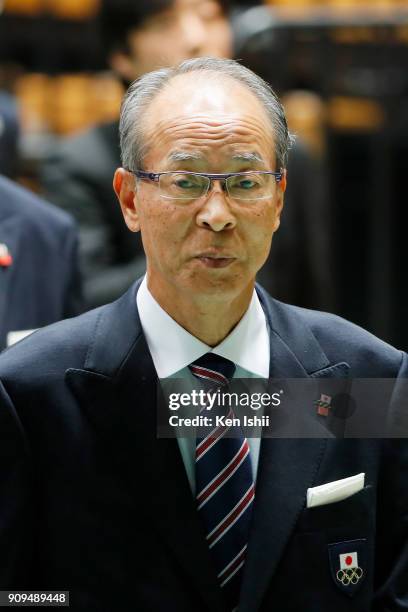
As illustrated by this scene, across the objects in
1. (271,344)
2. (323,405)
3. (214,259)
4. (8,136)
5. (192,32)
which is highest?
(192,32)

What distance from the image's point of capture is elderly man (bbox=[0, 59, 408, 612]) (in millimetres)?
2021

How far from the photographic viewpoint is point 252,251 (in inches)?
81.7

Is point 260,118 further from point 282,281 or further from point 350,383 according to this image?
point 282,281

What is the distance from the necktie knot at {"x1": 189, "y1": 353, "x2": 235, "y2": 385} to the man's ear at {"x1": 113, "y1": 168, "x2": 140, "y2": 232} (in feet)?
Answer: 0.90

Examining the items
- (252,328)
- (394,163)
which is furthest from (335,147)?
(252,328)

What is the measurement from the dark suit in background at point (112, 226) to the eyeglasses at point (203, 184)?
139 centimetres

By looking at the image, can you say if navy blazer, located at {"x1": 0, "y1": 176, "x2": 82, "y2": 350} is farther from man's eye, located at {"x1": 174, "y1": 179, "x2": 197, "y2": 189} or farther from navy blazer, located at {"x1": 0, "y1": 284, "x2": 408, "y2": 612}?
man's eye, located at {"x1": 174, "y1": 179, "x2": 197, "y2": 189}

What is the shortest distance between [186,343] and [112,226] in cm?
149

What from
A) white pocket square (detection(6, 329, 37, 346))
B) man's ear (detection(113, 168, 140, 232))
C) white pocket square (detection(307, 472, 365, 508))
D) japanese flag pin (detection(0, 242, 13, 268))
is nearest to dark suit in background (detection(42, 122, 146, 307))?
japanese flag pin (detection(0, 242, 13, 268))

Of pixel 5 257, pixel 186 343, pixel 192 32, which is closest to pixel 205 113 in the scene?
pixel 186 343

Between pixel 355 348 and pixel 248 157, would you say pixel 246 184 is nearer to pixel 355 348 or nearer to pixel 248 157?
pixel 248 157

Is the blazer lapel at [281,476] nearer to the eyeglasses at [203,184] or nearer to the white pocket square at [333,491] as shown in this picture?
the white pocket square at [333,491]

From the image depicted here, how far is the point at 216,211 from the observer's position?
201 cm

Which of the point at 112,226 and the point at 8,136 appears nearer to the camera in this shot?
the point at 112,226
